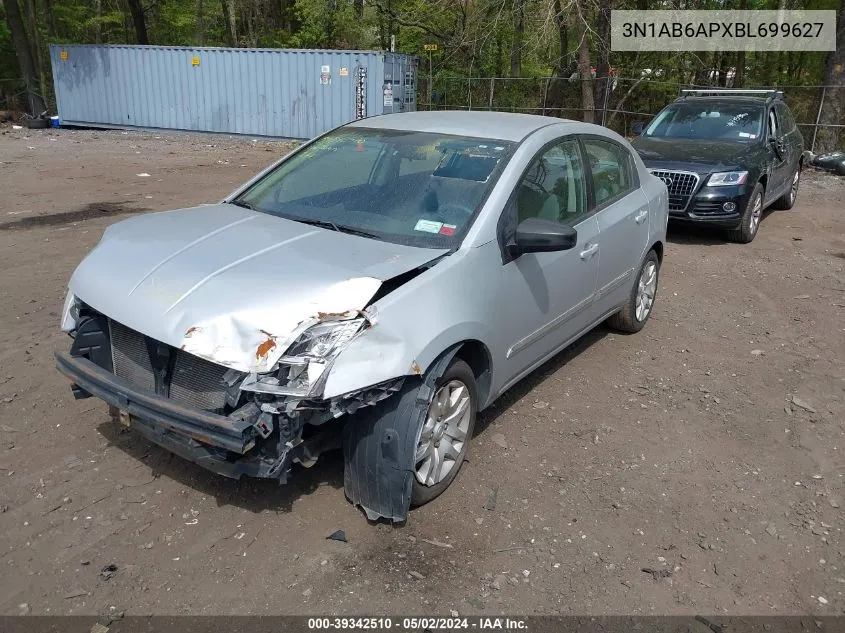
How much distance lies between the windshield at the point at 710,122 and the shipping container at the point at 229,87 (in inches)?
429

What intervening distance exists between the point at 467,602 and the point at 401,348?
1085 millimetres

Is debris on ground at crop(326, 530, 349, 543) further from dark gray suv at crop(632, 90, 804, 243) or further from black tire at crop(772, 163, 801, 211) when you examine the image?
black tire at crop(772, 163, 801, 211)

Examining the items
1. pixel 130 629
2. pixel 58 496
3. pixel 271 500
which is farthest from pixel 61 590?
pixel 271 500

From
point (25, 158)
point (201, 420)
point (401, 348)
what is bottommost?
point (25, 158)

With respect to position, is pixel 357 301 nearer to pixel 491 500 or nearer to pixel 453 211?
pixel 453 211

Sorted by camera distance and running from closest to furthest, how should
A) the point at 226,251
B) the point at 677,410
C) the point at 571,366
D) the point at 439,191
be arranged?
1. the point at 226,251
2. the point at 439,191
3. the point at 677,410
4. the point at 571,366

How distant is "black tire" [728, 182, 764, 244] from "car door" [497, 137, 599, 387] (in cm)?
547

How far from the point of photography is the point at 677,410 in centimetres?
478

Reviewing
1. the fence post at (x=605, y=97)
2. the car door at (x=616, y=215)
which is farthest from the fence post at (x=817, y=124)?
the car door at (x=616, y=215)

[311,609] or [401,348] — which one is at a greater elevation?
[401,348]

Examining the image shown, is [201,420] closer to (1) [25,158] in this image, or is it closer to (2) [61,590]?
(2) [61,590]

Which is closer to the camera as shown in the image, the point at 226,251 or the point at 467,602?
the point at 467,602

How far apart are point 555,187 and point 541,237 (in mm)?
802

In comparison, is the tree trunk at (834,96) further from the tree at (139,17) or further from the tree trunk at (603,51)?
the tree at (139,17)
